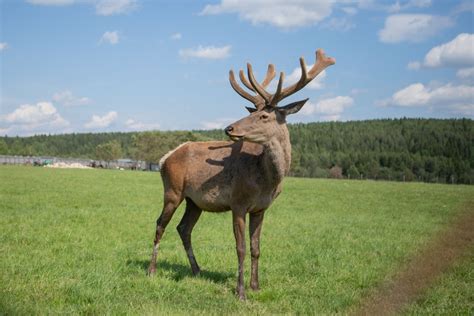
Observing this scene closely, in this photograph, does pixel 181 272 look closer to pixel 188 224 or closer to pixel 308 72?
pixel 188 224

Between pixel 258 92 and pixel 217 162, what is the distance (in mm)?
1475

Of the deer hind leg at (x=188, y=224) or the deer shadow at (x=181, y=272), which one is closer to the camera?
the deer shadow at (x=181, y=272)

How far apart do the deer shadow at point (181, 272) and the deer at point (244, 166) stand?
0.75 ft

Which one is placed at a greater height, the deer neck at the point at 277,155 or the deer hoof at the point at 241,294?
the deer neck at the point at 277,155

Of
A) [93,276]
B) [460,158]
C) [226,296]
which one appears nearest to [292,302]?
[226,296]

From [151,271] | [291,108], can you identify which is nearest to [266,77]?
[291,108]

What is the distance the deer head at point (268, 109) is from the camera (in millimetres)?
7227

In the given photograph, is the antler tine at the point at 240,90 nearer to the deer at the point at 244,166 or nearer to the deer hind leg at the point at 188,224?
the deer at the point at 244,166

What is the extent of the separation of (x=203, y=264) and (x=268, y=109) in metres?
3.87

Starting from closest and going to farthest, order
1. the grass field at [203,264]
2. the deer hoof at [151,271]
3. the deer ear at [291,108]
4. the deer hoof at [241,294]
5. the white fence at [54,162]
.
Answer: the grass field at [203,264], the deer hoof at [241,294], the deer ear at [291,108], the deer hoof at [151,271], the white fence at [54,162]

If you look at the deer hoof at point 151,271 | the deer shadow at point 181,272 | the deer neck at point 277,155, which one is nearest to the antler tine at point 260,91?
the deer neck at point 277,155

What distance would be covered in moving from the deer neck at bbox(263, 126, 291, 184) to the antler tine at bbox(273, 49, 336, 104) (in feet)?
1.89

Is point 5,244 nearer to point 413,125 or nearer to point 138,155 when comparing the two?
point 138,155

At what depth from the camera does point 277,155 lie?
7484 mm
